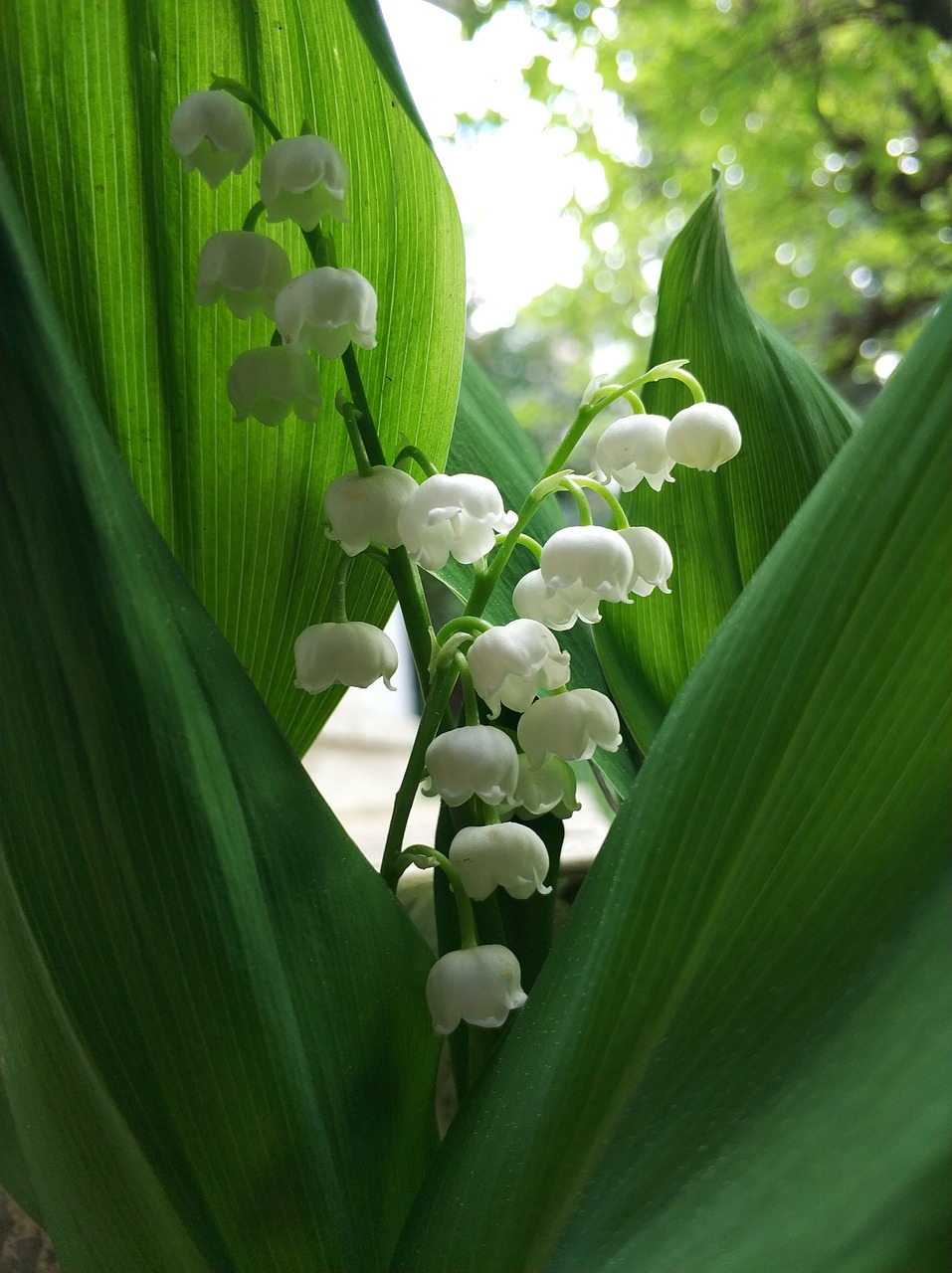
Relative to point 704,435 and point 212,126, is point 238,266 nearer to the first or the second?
point 212,126

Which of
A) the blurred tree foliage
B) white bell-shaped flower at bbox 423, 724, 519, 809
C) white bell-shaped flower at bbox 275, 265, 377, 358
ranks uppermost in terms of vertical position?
the blurred tree foliage

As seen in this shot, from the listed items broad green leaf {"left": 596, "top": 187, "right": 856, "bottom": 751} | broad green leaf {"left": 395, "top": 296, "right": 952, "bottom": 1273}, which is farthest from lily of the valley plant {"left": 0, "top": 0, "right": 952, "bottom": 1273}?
broad green leaf {"left": 596, "top": 187, "right": 856, "bottom": 751}

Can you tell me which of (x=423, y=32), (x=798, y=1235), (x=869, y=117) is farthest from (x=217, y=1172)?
(x=869, y=117)

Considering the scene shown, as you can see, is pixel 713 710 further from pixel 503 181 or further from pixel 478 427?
pixel 503 181

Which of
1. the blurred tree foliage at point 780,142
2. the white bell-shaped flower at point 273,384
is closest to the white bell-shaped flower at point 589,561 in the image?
the white bell-shaped flower at point 273,384

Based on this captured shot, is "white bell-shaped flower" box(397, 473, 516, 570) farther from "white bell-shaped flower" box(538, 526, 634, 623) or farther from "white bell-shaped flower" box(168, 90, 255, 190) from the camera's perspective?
"white bell-shaped flower" box(168, 90, 255, 190)

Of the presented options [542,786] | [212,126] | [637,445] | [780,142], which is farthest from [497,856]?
[780,142]

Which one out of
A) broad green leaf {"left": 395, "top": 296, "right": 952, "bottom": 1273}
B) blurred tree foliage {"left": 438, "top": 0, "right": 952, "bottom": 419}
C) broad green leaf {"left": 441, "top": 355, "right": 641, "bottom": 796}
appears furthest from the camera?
blurred tree foliage {"left": 438, "top": 0, "right": 952, "bottom": 419}
